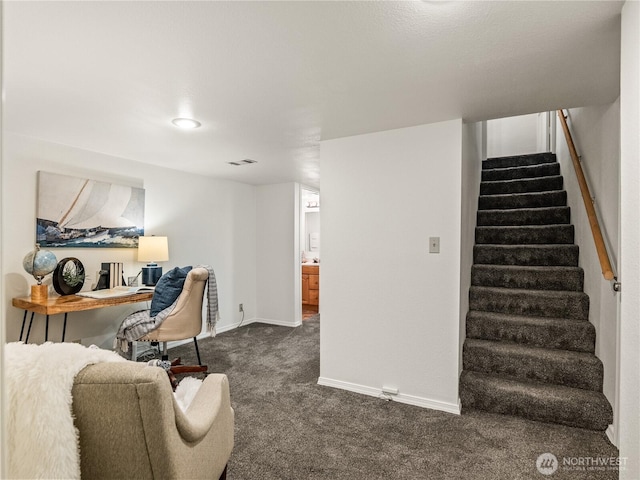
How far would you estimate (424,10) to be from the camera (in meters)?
1.33

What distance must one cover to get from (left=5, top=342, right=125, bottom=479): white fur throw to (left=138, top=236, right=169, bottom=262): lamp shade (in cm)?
277

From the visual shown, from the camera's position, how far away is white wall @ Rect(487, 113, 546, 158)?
5023 millimetres

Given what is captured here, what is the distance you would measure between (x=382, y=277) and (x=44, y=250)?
2.85 meters

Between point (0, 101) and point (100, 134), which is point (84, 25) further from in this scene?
point (100, 134)

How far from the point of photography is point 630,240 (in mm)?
1281

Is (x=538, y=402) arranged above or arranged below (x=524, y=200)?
below

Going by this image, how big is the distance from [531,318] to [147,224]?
3.94 metres

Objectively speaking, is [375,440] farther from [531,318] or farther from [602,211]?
[602,211]

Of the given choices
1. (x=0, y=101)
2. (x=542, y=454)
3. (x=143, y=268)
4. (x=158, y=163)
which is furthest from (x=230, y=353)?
(x=0, y=101)

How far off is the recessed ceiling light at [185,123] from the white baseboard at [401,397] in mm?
2331

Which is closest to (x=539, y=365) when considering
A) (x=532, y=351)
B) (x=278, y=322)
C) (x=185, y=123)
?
(x=532, y=351)

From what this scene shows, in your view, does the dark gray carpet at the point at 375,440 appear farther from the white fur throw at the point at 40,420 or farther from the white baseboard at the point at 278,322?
the white baseboard at the point at 278,322

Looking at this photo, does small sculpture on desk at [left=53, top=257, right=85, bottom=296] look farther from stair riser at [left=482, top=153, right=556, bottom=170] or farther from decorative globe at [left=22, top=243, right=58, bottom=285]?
stair riser at [left=482, top=153, right=556, bottom=170]

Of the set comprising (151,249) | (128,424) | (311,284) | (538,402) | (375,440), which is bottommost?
(375,440)
